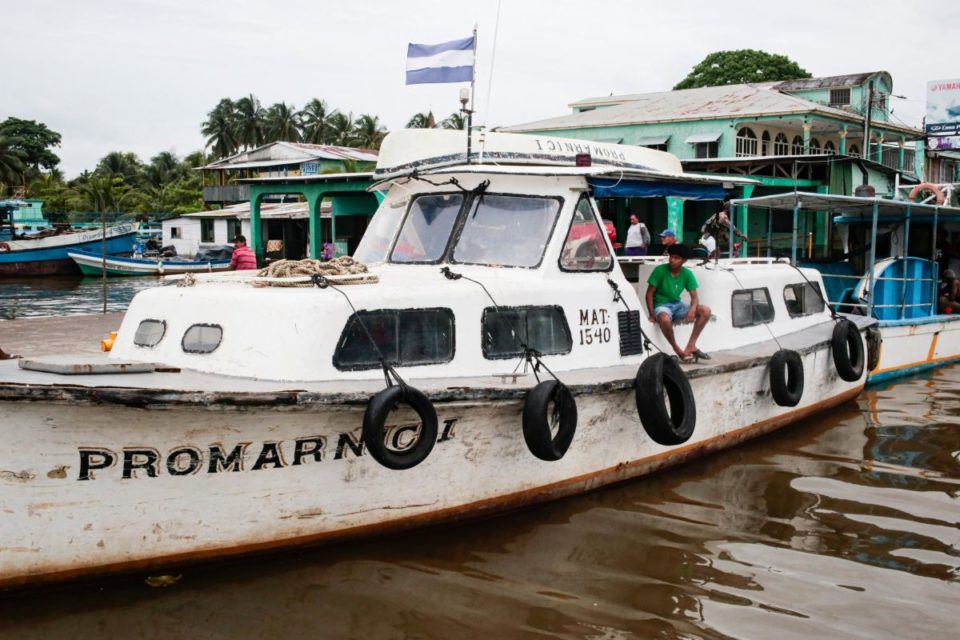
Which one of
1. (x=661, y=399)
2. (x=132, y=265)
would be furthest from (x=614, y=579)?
(x=132, y=265)

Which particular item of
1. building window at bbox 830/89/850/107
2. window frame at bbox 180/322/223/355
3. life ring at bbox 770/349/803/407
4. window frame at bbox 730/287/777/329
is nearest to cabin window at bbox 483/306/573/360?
window frame at bbox 180/322/223/355

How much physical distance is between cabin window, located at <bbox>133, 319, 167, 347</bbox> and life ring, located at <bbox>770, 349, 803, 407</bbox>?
5348mm

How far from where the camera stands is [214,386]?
5.24 meters

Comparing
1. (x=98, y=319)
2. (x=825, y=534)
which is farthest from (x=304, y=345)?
(x=98, y=319)

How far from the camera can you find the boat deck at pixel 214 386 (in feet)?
15.8

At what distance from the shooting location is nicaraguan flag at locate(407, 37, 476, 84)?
8336 mm

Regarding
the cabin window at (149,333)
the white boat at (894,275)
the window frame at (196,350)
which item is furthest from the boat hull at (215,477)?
the white boat at (894,275)

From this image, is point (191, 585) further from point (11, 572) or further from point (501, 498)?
point (501, 498)

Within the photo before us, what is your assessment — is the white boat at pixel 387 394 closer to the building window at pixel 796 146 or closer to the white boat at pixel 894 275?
the white boat at pixel 894 275

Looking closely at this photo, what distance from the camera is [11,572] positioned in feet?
16.4

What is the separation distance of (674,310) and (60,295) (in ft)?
84.6

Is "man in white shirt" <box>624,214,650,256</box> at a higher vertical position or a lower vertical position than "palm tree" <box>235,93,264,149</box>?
lower

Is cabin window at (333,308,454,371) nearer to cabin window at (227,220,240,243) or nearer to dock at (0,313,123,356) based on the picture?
dock at (0,313,123,356)

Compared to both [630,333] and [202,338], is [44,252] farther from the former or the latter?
[630,333]
